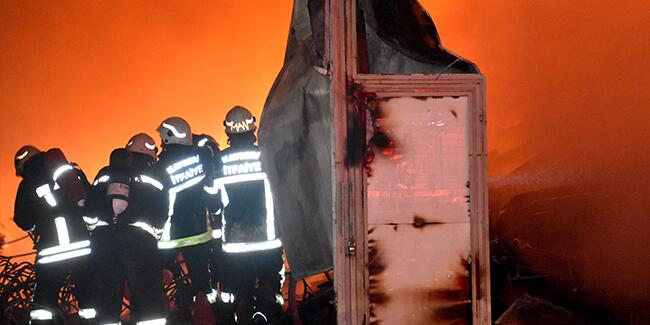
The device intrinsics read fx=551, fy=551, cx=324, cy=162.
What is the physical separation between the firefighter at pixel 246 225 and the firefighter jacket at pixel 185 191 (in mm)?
216

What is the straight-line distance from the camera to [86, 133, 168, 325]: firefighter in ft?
13.5

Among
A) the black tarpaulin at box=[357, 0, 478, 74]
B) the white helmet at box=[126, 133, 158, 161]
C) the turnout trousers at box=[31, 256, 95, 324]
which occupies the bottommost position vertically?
the turnout trousers at box=[31, 256, 95, 324]

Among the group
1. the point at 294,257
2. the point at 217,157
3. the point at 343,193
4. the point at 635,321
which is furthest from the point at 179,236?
the point at 635,321

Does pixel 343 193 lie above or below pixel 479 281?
above

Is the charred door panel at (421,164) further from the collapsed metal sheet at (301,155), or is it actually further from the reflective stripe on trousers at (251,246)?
the reflective stripe on trousers at (251,246)

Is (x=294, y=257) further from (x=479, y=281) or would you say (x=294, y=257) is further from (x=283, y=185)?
(x=479, y=281)

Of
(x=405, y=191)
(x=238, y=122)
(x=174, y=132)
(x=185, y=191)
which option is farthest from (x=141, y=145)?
(x=405, y=191)

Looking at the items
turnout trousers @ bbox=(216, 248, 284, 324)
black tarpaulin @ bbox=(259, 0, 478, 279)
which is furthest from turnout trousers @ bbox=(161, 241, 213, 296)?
black tarpaulin @ bbox=(259, 0, 478, 279)

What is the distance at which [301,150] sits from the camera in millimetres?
3502

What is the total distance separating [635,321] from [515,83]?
5.60m

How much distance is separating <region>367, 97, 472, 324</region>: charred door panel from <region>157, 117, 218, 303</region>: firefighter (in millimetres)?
2476

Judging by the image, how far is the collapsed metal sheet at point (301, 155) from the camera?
11.3 ft

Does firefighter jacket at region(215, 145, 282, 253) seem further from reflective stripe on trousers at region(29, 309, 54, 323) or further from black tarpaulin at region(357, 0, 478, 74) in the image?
black tarpaulin at region(357, 0, 478, 74)

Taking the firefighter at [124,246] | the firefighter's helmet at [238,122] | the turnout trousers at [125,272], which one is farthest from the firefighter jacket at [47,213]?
the firefighter's helmet at [238,122]
